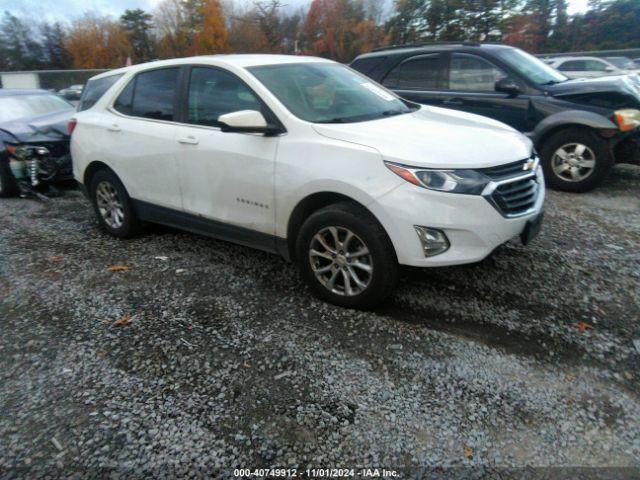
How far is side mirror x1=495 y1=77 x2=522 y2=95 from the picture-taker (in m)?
6.08

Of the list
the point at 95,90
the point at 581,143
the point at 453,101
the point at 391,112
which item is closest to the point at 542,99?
the point at 581,143

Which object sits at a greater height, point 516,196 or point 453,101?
point 453,101

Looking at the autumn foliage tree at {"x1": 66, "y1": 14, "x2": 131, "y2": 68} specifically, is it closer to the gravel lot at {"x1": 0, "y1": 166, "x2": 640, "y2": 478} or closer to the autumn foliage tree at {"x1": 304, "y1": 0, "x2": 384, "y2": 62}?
the autumn foliage tree at {"x1": 304, "y1": 0, "x2": 384, "y2": 62}

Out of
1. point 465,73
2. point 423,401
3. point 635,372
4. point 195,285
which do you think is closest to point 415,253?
point 423,401

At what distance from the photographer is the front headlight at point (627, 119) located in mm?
5508

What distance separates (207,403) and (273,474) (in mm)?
614

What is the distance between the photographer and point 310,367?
283 centimetres

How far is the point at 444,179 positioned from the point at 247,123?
144cm

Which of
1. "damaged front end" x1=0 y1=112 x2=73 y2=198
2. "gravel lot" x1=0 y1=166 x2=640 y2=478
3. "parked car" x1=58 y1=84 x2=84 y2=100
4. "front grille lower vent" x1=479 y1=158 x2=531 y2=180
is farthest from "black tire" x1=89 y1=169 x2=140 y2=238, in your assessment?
"front grille lower vent" x1=479 y1=158 x2=531 y2=180

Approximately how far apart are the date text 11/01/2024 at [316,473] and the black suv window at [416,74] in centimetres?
589

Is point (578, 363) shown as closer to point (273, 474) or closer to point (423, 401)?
point (423, 401)

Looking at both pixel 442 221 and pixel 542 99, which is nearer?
pixel 442 221

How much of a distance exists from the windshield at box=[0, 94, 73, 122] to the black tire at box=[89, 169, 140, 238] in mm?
3250

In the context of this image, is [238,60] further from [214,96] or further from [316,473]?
[316,473]
